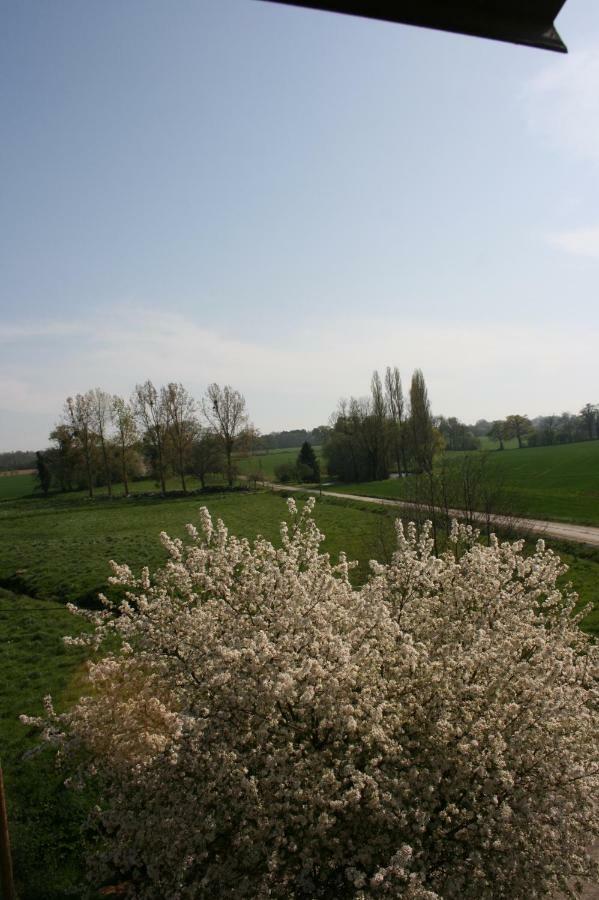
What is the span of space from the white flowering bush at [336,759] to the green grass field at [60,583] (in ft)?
6.07

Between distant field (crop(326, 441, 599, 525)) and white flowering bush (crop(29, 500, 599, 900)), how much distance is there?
1943cm

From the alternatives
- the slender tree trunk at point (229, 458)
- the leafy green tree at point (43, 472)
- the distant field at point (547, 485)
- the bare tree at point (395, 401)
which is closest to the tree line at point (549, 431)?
the distant field at point (547, 485)

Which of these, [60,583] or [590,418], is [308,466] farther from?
[590,418]

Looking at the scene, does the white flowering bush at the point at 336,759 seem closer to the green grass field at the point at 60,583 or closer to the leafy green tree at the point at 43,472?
the green grass field at the point at 60,583

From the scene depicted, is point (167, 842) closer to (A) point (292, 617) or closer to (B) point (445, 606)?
(A) point (292, 617)

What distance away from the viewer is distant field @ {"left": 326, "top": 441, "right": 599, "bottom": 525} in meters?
35.1

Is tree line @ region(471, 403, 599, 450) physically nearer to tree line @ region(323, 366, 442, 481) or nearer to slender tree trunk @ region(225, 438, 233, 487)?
tree line @ region(323, 366, 442, 481)

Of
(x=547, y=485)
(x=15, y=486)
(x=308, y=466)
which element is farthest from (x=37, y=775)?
(x=15, y=486)

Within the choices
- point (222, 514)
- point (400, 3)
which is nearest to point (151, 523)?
point (222, 514)

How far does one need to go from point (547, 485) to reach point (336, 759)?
5767 cm

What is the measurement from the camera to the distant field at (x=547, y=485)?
115ft

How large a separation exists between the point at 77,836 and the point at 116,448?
65965 mm

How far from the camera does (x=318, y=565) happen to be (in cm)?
886

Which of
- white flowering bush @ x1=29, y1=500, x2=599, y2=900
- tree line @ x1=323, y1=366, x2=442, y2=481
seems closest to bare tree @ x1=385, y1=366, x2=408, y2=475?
tree line @ x1=323, y1=366, x2=442, y2=481
